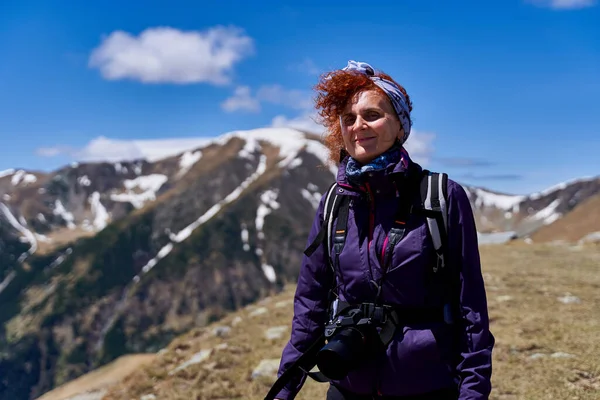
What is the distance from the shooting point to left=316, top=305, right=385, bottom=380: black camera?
156 inches

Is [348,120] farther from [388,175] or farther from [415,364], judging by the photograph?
[415,364]

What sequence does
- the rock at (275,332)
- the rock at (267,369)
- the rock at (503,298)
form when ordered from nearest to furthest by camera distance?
the rock at (267,369)
the rock at (275,332)
the rock at (503,298)

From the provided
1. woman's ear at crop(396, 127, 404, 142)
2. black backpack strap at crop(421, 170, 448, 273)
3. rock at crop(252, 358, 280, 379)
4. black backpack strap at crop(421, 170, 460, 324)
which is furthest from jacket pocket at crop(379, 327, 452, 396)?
rock at crop(252, 358, 280, 379)

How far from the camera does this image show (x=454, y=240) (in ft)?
13.4

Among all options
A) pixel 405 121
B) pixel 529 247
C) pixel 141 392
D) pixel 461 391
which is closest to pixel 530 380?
pixel 461 391

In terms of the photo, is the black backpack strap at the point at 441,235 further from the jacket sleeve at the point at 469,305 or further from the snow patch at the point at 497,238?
the snow patch at the point at 497,238

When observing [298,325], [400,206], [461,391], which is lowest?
[461,391]

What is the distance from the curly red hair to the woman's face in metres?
0.10

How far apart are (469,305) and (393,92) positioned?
6.59 ft

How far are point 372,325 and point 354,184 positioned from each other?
129 cm

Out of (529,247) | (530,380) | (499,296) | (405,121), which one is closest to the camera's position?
(405,121)

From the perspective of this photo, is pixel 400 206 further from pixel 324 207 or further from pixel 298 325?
pixel 298 325

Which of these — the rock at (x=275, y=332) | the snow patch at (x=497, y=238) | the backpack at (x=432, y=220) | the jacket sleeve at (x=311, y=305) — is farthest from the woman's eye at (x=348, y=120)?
the snow patch at (x=497, y=238)

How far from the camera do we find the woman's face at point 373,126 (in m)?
4.40
